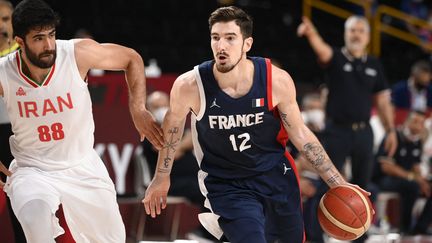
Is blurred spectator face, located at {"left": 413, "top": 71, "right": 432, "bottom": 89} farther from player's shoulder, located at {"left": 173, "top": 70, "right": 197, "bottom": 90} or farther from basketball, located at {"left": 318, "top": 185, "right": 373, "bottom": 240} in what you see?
player's shoulder, located at {"left": 173, "top": 70, "right": 197, "bottom": 90}

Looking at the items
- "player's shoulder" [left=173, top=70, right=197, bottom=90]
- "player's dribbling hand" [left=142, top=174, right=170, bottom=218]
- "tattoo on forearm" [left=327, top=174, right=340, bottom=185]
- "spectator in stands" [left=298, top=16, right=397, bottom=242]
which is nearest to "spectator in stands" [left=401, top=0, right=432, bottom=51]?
"spectator in stands" [left=298, top=16, right=397, bottom=242]

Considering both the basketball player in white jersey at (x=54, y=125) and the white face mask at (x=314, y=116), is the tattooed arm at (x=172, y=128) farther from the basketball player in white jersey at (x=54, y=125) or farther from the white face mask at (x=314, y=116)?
the white face mask at (x=314, y=116)

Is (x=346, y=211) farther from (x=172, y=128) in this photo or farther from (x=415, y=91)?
(x=415, y=91)

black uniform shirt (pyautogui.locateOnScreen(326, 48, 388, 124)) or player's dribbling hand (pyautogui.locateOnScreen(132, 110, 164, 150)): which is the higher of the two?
player's dribbling hand (pyautogui.locateOnScreen(132, 110, 164, 150))

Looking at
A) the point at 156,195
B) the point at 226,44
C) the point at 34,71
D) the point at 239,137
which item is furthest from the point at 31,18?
the point at 239,137

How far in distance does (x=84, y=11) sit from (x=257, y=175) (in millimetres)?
9052

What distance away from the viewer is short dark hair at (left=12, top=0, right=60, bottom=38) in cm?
503

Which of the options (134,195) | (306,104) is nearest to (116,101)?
(134,195)

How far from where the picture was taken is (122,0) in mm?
14336

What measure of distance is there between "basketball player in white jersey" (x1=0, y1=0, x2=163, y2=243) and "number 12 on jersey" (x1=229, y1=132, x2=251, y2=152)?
825 mm

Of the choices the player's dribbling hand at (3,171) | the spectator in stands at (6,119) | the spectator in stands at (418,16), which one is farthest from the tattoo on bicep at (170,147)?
the spectator in stands at (418,16)

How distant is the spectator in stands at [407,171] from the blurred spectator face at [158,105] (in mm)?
2973

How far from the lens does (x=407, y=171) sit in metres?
10.8

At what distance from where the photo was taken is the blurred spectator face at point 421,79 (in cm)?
1240
